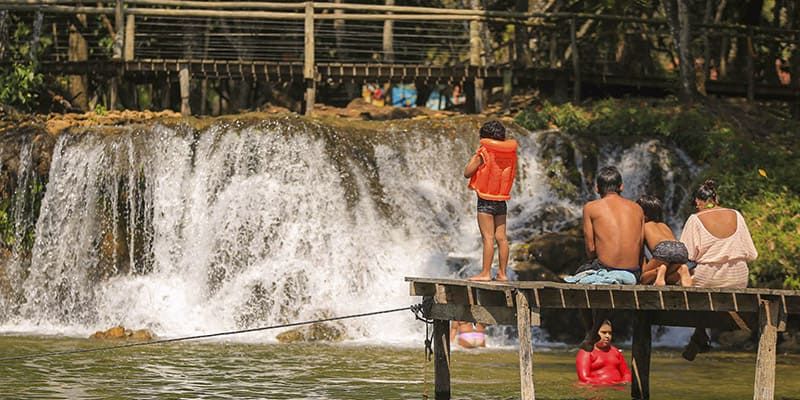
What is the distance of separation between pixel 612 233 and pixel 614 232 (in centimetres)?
2

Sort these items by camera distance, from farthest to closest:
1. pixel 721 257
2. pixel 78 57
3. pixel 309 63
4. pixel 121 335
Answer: pixel 78 57 → pixel 309 63 → pixel 121 335 → pixel 721 257

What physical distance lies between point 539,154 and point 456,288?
10791 millimetres

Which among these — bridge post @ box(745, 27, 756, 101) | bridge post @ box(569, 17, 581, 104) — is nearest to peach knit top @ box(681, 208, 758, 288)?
bridge post @ box(569, 17, 581, 104)

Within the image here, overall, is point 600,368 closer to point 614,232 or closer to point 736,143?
point 614,232

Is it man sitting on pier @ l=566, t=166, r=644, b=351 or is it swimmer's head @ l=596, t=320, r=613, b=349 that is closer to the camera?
man sitting on pier @ l=566, t=166, r=644, b=351

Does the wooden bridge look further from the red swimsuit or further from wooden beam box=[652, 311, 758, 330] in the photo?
wooden beam box=[652, 311, 758, 330]

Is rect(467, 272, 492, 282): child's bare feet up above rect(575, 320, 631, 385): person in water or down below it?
above

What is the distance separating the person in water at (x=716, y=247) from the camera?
1149cm

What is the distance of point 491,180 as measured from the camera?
12000 mm

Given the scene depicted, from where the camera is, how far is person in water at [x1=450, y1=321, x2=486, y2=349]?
17.2 metres

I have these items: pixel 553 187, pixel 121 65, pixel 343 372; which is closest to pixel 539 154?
pixel 553 187

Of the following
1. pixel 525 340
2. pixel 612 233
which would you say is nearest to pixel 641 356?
pixel 612 233

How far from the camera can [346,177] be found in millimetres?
20812

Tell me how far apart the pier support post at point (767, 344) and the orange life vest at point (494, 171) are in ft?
8.02
